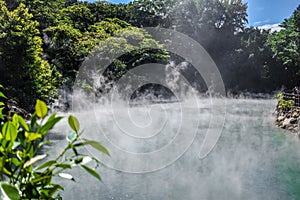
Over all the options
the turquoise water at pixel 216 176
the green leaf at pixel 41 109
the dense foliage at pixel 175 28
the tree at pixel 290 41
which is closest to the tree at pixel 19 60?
the turquoise water at pixel 216 176

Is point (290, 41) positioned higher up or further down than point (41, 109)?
higher up

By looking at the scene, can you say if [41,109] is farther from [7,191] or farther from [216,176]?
[216,176]

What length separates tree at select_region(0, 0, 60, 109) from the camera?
6.35 meters

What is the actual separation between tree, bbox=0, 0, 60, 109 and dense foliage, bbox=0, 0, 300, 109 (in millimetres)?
2256

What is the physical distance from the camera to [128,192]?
3.38 meters

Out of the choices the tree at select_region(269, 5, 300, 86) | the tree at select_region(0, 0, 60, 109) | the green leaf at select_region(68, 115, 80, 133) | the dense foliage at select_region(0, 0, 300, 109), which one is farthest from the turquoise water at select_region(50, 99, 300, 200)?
the tree at select_region(269, 5, 300, 86)

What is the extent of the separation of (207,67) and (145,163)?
12055mm

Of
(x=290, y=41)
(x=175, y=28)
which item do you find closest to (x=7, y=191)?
(x=290, y=41)

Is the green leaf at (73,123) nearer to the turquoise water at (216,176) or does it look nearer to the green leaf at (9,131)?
the green leaf at (9,131)

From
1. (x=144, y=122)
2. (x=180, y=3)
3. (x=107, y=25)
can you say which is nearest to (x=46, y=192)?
(x=144, y=122)

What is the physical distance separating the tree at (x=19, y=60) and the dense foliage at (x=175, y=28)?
226 cm

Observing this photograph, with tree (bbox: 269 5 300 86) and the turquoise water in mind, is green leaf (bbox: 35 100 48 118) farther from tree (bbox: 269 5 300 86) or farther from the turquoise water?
tree (bbox: 269 5 300 86)

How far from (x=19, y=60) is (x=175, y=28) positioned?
983 centimetres

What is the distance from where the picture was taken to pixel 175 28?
15.0 meters
